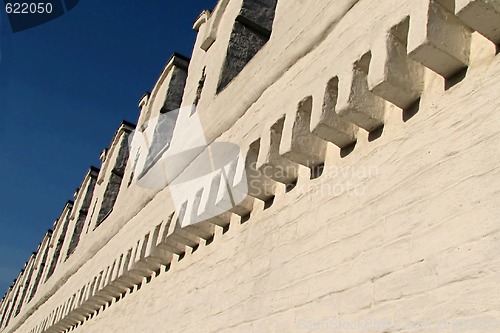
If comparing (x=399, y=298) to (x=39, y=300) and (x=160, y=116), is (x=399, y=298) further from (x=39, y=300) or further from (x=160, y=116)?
(x=39, y=300)

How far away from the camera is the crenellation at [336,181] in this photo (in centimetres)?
195

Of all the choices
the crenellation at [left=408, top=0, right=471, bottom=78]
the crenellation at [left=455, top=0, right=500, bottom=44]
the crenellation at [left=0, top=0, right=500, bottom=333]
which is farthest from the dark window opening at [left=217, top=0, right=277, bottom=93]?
the crenellation at [left=455, top=0, right=500, bottom=44]

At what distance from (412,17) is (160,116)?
5.65 meters

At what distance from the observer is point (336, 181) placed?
2705 millimetres

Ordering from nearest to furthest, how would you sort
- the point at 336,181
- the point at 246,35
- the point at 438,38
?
the point at 438,38 < the point at 336,181 < the point at 246,35

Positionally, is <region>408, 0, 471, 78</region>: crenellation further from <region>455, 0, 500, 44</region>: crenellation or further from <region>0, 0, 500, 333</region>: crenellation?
<region>455, 0, 500, 44</region>: crenellation

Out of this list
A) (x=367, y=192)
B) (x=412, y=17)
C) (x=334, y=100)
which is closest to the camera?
(x=412, y=17)

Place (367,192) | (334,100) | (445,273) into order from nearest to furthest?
(445,273) → (367,192) → (334,100)

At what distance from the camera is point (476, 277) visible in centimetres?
171

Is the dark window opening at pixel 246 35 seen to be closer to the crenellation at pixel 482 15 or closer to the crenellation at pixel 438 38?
the crenellation at pixel 438 38

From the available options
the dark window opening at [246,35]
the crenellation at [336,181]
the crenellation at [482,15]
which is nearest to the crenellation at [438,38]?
the crenellation at [336,181]

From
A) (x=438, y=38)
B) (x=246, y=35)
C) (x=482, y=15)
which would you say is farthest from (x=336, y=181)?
(x=246, y=35)

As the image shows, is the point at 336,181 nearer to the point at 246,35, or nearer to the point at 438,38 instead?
the point at 438,38

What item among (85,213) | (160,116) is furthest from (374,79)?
(85,213)
